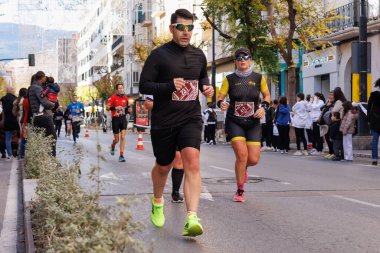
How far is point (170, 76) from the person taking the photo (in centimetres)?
675

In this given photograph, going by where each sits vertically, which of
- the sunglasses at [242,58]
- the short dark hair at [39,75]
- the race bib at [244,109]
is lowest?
the race bib at [244,109]

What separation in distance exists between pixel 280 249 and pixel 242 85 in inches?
148

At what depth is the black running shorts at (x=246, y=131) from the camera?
938cm

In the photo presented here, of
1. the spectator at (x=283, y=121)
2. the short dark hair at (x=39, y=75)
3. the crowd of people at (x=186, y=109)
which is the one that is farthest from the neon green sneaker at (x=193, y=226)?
the spectator at (x=283, y=121)

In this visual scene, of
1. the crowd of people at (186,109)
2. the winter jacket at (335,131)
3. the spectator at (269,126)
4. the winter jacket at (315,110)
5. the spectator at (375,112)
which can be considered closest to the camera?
the crowd of people at (186,109)

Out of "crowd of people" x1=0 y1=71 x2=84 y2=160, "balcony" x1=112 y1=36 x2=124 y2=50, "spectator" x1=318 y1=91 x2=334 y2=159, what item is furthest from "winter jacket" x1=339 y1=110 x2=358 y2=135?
"balcony" x1=112 y1=36 x2=124 y2=50

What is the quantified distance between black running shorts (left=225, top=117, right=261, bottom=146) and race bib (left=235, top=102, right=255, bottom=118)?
0.09 metres

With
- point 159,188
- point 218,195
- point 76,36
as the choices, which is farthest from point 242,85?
point 76,36

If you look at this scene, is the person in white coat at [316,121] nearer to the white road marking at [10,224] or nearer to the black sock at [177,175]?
the white road marking at [10,224]

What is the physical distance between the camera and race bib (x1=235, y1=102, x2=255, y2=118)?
9.45 meters

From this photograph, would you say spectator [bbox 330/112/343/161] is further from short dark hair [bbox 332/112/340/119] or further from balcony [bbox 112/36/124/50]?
balcony [bbox 112/36/124/50]

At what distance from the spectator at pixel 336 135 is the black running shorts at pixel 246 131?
974 cm

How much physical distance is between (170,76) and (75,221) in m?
2.46

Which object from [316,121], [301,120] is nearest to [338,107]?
[316,121]
